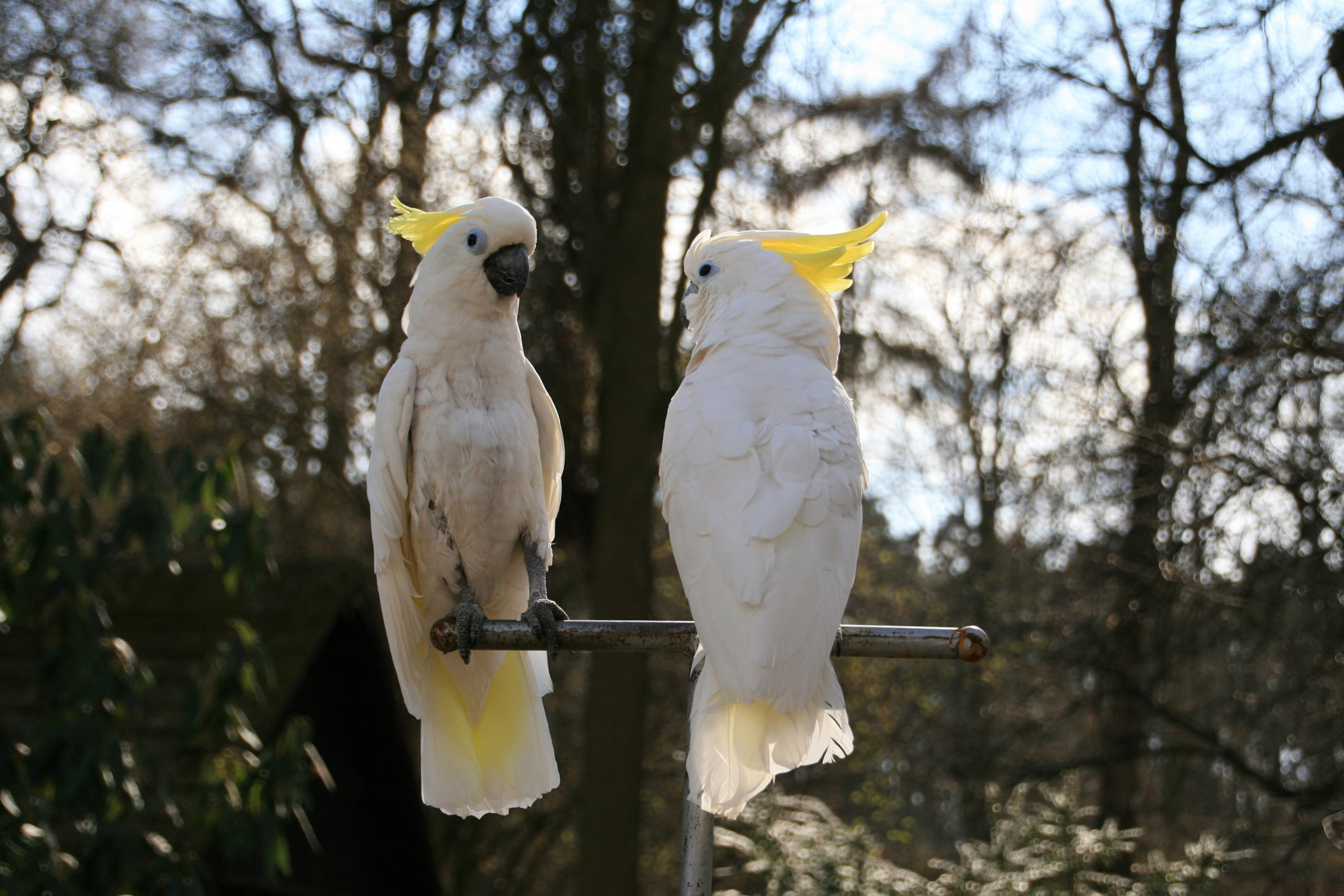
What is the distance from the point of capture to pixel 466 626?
7.11 ft

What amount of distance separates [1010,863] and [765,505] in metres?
3.25

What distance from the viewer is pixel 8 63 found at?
580 cm

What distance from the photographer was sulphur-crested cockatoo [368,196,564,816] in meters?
2.36

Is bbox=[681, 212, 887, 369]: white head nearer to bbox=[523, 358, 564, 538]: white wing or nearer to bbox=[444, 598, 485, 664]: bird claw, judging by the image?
bbox=[523, 358, 564, 538]: white wing

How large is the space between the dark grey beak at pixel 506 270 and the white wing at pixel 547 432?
0.22m

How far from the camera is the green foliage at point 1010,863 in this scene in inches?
158

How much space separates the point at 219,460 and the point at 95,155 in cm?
400

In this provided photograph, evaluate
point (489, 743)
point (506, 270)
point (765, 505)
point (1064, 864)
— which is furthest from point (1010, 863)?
point (506, 270)

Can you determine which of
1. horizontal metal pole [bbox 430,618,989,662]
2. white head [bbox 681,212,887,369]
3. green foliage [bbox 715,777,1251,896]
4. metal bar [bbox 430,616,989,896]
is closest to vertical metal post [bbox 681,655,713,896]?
metal bar [bbox 430,616,989,896]

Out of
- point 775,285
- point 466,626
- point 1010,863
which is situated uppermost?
point 775,285

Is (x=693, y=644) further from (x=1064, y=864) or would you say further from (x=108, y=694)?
Answer: (x=1064, y=864)

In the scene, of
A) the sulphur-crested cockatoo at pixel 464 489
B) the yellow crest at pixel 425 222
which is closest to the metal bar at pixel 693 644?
the sulphur-crested cockatoo at pixel 464 489

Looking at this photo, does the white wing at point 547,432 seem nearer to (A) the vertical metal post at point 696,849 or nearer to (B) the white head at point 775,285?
(B) the white head at point 775,285

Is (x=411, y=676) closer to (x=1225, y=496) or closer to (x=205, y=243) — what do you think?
(x=1225, y=496)
